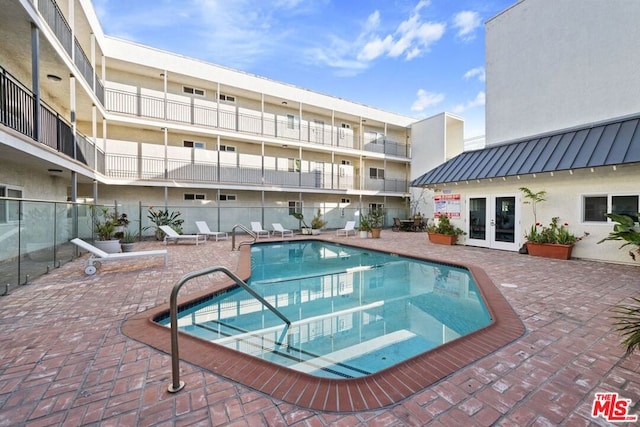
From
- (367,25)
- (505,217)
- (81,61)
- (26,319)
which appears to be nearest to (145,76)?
(81,61)

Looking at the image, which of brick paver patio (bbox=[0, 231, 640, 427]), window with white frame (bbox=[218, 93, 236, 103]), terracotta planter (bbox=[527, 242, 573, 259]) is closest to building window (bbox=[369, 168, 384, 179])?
window with white frame (bbox=[218, 93, 236, 103])

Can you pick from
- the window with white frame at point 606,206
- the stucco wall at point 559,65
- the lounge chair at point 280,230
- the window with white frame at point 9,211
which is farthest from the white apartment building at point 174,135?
the window with white frame at point 606,206

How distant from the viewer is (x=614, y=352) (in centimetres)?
324

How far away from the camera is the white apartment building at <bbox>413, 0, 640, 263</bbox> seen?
8.62m

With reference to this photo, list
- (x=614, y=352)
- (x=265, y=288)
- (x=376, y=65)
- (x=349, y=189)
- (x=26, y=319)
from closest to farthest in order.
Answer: (x=614, y=352)
(x=26, y=319)
(x=265, y=288)
(x=376, y=65)
(x=349, y=189)

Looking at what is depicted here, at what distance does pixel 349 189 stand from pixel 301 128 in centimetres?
585

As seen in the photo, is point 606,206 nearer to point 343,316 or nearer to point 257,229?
point 343,316

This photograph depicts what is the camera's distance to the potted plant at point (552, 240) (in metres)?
9.16

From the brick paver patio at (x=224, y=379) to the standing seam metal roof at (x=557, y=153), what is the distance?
5.29 metres

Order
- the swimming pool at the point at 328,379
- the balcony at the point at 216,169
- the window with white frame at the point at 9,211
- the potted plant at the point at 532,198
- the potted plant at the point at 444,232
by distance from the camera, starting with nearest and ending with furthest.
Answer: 1. the swimming pool at the point at 328,379
2. the window with white frame at the point at 9,211
3. the potted plant at the point at 532,198
4. the potted plant at the point at 444,232
5. the balcony at the point at 216,169

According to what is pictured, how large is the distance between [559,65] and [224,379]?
14.3 meters

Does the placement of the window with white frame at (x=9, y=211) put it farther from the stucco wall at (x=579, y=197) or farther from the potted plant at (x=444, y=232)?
the stucco wall at (x=579, y=197)

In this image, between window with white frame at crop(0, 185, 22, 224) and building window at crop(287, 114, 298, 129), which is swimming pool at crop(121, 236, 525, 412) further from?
building window at crop(287, 114, 298, 129)

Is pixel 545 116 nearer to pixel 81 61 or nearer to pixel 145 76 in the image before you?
pixel 81 61
